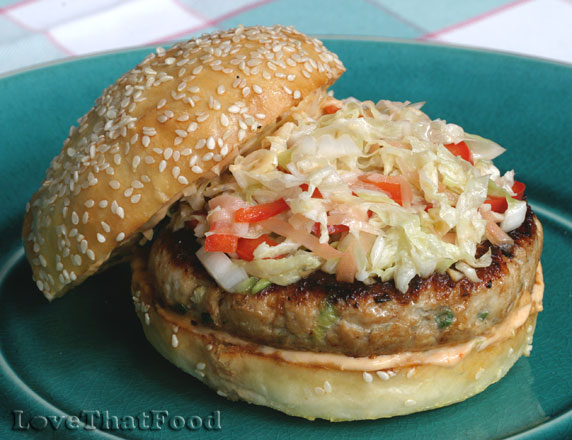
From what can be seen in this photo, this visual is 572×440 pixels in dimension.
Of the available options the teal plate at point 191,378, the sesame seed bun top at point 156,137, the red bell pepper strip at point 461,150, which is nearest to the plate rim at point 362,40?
the teal plate at point 191,378

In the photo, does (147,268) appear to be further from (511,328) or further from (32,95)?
(32,95)

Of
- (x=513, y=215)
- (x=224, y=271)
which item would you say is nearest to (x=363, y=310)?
(x=224, y=271)

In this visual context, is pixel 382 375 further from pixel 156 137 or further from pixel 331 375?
pixel 156 137

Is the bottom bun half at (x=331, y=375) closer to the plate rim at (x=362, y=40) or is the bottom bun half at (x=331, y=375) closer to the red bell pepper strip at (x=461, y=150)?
the red bell pepper strip at (x=461, y=150)

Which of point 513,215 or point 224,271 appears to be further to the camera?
point 513,215

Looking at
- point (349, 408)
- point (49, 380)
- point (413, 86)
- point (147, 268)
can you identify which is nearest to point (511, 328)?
point (349, 408)
